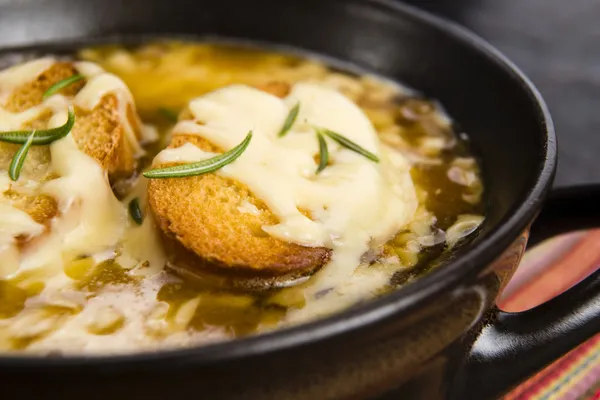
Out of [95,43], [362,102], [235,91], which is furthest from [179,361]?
[95,43]

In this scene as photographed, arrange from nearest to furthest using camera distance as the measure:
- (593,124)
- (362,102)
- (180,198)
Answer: (180,198) → (362,102) → (593,124)

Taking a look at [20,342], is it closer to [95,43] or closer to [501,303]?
[501,303]

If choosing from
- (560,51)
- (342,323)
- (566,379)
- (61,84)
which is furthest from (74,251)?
(560,51)

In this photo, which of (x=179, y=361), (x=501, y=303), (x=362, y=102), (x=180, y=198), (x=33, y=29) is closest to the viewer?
(x=179, y=361)

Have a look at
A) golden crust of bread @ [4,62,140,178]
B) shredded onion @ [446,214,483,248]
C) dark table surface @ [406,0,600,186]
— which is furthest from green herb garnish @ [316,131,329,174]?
dark table surface @ [406,0,600,186]

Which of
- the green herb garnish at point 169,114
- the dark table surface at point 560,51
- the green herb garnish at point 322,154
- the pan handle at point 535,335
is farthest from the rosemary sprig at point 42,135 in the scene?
the dark table surface at point 560,51

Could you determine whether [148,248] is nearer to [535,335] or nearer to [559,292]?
[535,335]
